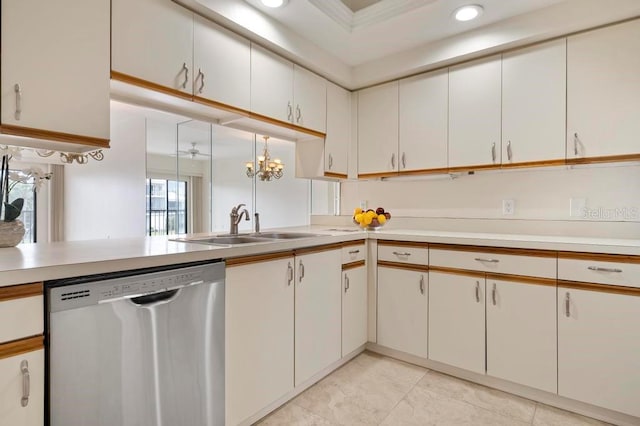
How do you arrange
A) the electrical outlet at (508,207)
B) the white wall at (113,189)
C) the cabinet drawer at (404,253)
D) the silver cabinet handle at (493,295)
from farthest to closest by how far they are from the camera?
the electrical outlet at (508,207)
the cabinet drawer at (404,253)
the silver cabinet handle at (493,295)
the white wall at (113,189)

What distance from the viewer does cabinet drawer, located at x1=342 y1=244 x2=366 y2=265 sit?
243 centimetres

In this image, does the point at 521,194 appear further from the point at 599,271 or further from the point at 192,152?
the point at 192,152

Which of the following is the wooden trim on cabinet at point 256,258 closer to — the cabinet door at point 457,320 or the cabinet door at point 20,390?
the cabinet door at point 20,390

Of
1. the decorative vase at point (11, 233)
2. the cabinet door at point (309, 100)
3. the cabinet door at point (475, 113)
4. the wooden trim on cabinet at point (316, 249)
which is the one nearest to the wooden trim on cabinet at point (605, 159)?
the cabinet door at point (475, 113)

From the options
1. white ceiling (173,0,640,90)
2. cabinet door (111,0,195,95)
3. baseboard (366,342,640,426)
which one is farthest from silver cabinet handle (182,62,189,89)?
baseboard (366,342,640,426)

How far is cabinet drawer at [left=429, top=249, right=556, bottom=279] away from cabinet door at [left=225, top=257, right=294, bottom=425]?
3.46 feet

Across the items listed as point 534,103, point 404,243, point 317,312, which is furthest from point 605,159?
point 317,312

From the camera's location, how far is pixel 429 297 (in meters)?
2.34

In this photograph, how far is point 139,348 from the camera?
50.3 inches

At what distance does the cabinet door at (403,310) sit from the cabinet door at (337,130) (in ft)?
3.33

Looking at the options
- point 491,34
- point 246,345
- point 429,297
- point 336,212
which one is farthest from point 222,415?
point 491,34

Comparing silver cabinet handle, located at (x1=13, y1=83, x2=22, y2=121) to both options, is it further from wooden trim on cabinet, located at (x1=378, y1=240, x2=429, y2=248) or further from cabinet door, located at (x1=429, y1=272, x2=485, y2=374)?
cabinet door, located at (x1=429, y1=272, x2=485, y2=374)

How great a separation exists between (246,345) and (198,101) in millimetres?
1334

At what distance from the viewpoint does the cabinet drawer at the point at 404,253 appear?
237cm
